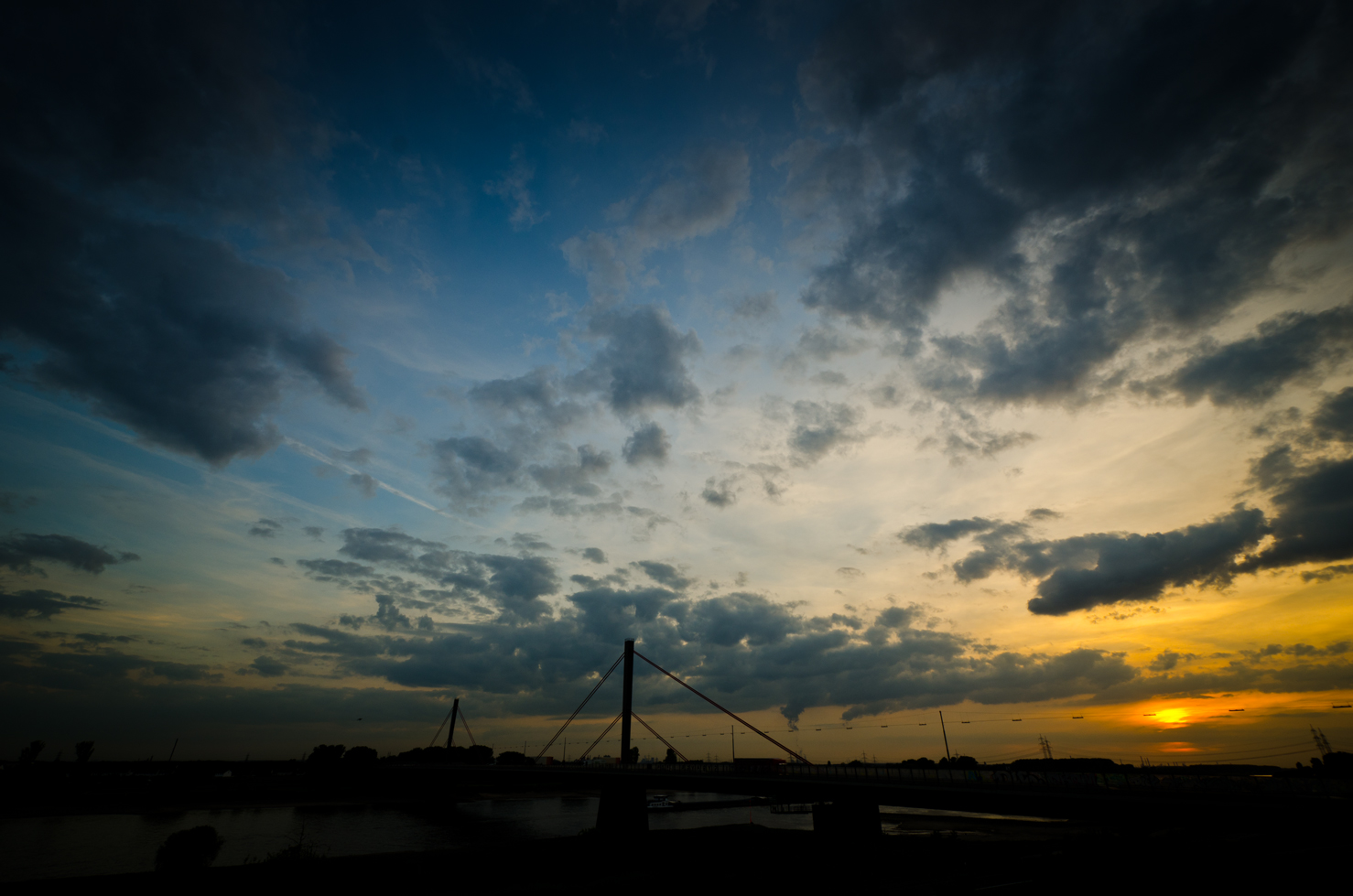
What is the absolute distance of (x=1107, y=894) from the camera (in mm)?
29047

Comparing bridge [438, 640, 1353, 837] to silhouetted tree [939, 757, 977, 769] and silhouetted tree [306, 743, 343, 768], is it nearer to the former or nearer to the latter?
silhouetted tree [939, 757, 977, 769]

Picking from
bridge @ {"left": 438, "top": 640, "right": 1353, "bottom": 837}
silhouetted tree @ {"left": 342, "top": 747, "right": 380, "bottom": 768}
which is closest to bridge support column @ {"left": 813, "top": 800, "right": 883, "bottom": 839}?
bridge @ {"left": 438, "top": 640, "right": 1353, "bottom": 837}

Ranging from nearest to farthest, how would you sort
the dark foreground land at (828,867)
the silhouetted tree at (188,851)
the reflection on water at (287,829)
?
the dark foreground land at (828,867) < the silhouetted tree at (188,851) < the reflection on water at (287,829)

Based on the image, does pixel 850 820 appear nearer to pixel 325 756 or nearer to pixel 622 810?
pixel 622 810

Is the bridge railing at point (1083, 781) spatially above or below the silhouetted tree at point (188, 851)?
above

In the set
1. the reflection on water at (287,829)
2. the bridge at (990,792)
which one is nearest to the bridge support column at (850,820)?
the bridge at (990,792)

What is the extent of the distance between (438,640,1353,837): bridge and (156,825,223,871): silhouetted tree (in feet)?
112

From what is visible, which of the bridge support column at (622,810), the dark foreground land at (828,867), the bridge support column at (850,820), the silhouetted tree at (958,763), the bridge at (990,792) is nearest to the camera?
the bridge at (990,792)

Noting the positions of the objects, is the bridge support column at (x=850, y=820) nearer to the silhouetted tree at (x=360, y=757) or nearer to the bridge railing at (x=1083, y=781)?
the bridge railing at (x=1083, y=781)

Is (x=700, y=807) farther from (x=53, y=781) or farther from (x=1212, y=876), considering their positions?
(x=53, y=781)

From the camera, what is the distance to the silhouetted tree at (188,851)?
128 ft

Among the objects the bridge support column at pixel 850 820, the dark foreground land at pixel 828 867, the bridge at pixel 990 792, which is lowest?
the dark foreground land at pixel 828 867

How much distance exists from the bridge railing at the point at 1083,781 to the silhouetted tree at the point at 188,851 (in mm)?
45898

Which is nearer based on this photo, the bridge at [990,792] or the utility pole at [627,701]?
the bridge at [990,792]
